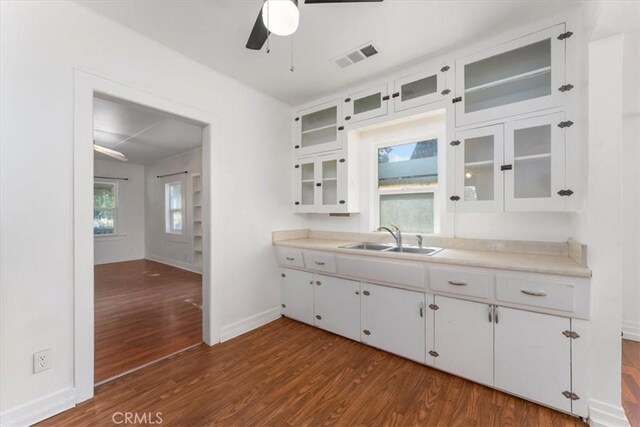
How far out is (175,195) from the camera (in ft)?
21.0

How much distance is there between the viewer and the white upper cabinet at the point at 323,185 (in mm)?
3045

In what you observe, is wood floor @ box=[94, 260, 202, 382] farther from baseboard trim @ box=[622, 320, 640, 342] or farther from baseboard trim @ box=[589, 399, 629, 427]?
baseboard trim @ box=[622, 320, 640, 342]

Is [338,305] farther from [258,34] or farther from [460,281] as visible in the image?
[258,34]

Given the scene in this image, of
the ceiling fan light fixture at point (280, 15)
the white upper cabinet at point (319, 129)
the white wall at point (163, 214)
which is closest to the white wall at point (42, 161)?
the ceiling fan light fixture at point (280, 15)

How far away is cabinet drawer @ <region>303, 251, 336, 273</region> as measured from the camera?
8.88 ft

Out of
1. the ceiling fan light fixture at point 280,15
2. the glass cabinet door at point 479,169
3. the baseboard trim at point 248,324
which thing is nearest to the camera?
the ceiling fan light fixture at point 280,15

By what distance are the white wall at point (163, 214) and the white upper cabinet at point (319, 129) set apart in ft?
10.5

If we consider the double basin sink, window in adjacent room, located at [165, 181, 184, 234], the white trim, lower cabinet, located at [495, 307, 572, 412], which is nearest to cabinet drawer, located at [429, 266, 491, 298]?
lower cabinet, located at [495, 307, 572, 412]

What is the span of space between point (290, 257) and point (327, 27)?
225 centimetres

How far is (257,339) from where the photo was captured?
270 cm

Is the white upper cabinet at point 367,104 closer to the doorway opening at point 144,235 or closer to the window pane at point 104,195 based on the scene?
the doorway opening at point 144,235

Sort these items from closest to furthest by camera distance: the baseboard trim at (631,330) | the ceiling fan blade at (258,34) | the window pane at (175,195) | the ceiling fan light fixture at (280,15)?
the ceiling fan light fixture at (280,15)
the ceiling fan blade at (258,34)
the baseboard trim at (631,330)
the window pane at (175,195)

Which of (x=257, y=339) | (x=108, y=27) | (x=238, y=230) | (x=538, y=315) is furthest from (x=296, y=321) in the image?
(x=108, y=27)

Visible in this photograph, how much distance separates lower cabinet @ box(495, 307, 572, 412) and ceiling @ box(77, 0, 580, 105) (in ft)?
6.80
